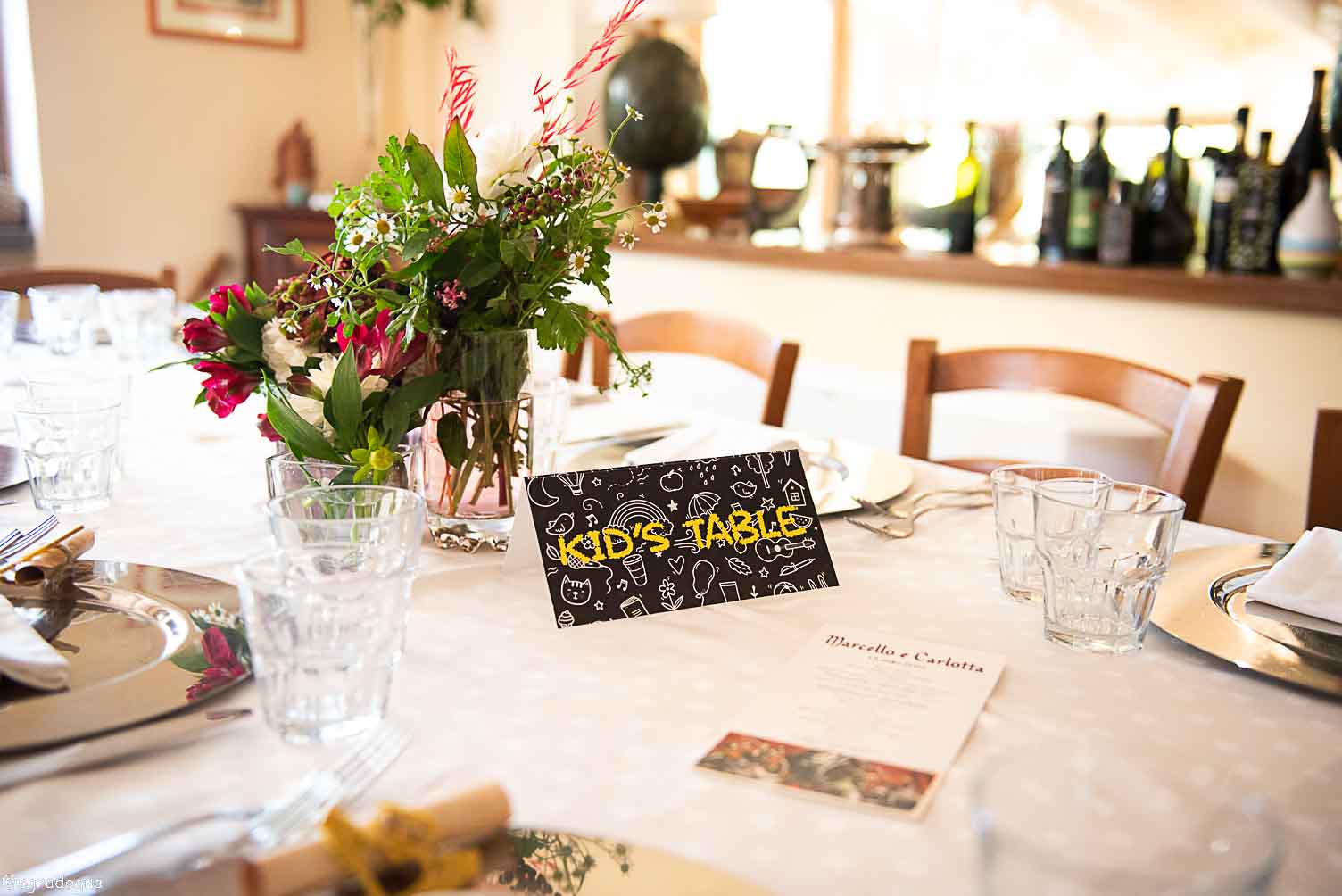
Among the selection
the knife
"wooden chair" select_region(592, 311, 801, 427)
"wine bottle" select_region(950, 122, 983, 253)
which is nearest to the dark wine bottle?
→ "wine bottle" select_region(950, 122, 983, 253)

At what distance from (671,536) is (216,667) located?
33 cm

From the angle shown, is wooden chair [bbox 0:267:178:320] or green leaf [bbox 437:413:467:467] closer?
green leaf [bbox 437:413:467:467]

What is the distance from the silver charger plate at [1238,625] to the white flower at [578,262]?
0.50m

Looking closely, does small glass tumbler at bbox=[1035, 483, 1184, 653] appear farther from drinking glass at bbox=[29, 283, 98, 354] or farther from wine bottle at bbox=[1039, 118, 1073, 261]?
wine bottle at bbox=[1039, 118, 1073, 261]

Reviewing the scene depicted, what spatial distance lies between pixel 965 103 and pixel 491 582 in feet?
13.7

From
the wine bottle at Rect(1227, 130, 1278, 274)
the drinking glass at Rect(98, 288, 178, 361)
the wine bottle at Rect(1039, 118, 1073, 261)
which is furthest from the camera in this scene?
the wine bottle at Rect(1039, 118, 1073, 261)

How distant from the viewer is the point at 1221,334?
2.15 m

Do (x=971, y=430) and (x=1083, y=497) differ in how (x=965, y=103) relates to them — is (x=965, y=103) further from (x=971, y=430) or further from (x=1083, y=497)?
(x=1083, y=497)

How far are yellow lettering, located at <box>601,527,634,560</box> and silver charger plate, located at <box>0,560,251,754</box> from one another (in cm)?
25

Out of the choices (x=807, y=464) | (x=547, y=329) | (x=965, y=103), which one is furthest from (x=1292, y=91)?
(x=547, y=329)

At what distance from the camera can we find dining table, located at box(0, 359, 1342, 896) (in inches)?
22.0

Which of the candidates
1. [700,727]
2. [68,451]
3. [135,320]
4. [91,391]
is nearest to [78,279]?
[135,320]

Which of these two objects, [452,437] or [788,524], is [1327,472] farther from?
[452,437]

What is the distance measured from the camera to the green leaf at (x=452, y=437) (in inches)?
38.6
